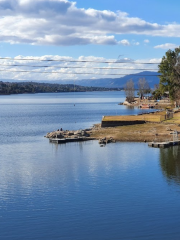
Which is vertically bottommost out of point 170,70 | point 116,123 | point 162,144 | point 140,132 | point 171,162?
point 171,162

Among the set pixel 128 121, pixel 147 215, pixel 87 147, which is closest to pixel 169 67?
pixel 128 121

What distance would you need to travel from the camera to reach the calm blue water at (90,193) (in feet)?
76.0

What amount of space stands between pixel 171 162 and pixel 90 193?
13684mm

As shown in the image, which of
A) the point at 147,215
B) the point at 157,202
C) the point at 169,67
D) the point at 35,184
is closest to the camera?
the point at 147,215

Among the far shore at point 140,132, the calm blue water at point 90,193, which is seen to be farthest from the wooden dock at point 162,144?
the far shore at point 140,132

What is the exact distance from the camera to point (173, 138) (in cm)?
5147

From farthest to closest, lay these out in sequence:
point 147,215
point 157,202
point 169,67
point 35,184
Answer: point 169,67
point 35,184
point 157,202
point 147,215

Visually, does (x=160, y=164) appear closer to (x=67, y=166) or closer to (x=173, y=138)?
(x=67, y=166)

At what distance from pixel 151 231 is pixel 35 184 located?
11.9 meters

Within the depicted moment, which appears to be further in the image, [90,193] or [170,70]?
[170,70]

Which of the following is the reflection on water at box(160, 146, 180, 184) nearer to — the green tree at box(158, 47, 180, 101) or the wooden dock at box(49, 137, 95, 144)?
the wooden dock at box(49, 137, 95, 144)

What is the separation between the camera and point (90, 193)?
29.5 meters

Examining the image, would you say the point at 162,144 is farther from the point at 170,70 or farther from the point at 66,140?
the point at 170,70

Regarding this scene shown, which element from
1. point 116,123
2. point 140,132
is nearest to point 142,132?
point 140,132
